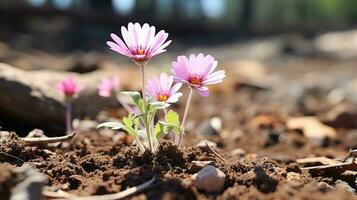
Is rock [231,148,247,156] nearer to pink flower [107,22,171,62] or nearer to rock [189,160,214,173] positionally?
rock [189,160,214,173]

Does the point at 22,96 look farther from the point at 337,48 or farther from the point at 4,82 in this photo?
the point at 337,48

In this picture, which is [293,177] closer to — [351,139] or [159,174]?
[159,174]

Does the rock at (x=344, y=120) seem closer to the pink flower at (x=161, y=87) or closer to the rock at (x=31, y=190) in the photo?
the pink flower at (x=161, y=87)

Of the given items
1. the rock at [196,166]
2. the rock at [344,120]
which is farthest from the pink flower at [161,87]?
the rock at [344,120]

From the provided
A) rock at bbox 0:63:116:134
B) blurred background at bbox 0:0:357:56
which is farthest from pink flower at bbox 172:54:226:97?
blurred background at bbox 0:0:357:56

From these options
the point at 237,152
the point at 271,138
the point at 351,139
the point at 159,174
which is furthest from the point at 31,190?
the point at 351,139

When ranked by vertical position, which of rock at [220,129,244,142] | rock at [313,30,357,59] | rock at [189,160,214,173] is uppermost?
rock at [313,30,357,59]

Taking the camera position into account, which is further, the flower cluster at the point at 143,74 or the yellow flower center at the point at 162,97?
the yellow flower center at the point at 162,97
